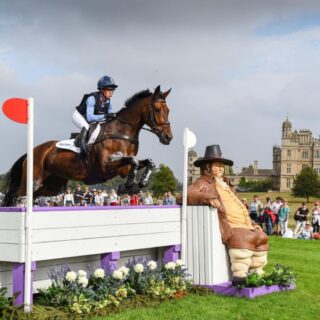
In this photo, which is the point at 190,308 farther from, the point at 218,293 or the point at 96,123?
the point at 96,123

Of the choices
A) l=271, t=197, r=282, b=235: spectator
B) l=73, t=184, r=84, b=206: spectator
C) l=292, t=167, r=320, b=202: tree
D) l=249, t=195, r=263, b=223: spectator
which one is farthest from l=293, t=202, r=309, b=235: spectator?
l=292, t=167, r=320, b=202: tree

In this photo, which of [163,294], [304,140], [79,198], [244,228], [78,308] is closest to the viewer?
[78,308]

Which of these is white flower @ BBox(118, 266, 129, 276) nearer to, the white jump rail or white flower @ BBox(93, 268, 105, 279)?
the white jump rail

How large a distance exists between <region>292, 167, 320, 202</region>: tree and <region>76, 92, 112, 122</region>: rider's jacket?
91347mm

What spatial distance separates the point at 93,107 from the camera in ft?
29.0

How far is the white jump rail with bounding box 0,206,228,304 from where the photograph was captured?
5.87m

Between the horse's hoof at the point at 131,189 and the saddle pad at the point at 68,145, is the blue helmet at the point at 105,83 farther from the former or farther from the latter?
the horse's hoof at the point at 131,189

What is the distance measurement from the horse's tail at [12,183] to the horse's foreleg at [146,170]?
7.68 feet

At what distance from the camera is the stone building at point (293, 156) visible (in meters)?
145

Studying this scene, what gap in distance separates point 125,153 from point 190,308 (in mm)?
2736

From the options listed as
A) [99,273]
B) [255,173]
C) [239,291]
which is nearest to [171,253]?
[239,291]

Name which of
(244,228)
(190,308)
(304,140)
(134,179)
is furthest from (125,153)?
(304,140)

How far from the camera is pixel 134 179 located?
8.52 m

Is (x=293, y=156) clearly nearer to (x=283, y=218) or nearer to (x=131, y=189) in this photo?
(x=283, y=218)
